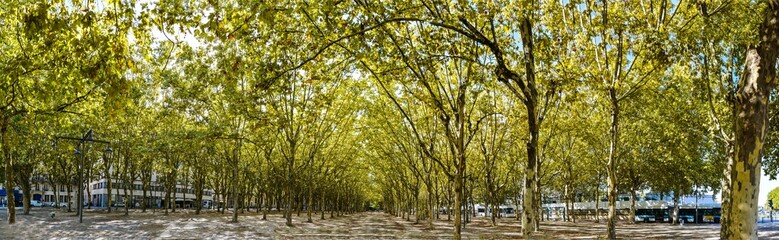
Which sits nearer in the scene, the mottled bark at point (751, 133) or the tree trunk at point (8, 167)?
the mottled bark at point (751, 133)

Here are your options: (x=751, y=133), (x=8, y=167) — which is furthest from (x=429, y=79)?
(x=8, y=167)

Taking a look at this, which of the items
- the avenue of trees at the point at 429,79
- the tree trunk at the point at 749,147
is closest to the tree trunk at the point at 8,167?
the avenue of trees at the point at 429,79

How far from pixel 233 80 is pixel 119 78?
6.25ft

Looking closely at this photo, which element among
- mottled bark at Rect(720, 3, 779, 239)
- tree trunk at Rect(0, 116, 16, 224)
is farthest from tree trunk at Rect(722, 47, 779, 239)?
tree trunk at Rect(0, 116, 16, 224)

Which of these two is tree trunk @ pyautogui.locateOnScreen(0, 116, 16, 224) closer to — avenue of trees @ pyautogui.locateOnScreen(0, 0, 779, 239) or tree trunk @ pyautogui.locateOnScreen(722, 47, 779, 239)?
avenue of trees @ pyautogui.locateOnScreen(0, 0, 779, 239)

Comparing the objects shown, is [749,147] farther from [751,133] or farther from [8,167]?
[8,167]

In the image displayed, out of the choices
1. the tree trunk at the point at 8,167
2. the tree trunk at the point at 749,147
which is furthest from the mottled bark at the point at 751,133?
the tree trunk at the point at 8,167

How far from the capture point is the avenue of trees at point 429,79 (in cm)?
937

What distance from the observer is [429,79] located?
19.0 meters

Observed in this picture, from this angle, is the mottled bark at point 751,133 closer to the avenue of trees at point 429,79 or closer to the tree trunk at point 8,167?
the avenue of trees at point 429,79

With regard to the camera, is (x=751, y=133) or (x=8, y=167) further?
(x=8, y=167)

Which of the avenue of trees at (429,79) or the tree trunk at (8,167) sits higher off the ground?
the avenue of trees at (429,79)

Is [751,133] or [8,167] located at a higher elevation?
[751,133]

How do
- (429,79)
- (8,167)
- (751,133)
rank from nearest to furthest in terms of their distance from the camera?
1. (751,133)
2. (429,79)
3. (8,167)
